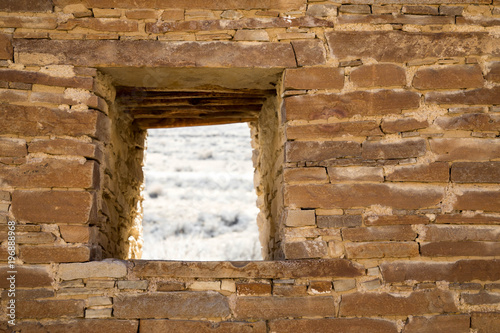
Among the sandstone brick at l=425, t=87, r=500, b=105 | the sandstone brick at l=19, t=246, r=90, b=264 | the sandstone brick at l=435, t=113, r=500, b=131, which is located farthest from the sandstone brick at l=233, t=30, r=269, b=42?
the sandstone brick at l=19, t=246, r=90, b=264

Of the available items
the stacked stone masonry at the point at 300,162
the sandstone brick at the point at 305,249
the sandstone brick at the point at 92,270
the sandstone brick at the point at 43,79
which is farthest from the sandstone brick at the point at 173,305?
the sandstone brick at the point at 43,79

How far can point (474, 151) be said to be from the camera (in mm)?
2539

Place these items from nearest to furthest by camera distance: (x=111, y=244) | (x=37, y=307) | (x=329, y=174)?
(x=37, y=307) < (x=329, y=174) < (x=111, y=244)

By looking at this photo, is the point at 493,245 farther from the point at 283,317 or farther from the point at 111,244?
the point at 111,244

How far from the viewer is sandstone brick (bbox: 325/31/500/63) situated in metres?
2.61

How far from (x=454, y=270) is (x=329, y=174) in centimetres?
86

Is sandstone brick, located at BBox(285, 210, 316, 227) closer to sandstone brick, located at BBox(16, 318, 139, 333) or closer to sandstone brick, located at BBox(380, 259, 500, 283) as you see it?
sandstone brick, located at BBox(380, 259, 500, 283)

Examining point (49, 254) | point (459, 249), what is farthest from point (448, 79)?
point (49, 254)

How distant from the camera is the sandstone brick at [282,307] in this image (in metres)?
2.37

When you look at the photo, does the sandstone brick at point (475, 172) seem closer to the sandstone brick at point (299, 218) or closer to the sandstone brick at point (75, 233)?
the sandstone brick at point (299, 218)

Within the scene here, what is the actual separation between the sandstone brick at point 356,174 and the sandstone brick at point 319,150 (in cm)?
8

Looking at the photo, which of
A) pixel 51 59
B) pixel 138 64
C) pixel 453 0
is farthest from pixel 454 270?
pixel 51 59

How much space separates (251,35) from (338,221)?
119 centimetres

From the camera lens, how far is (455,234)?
2469mm
